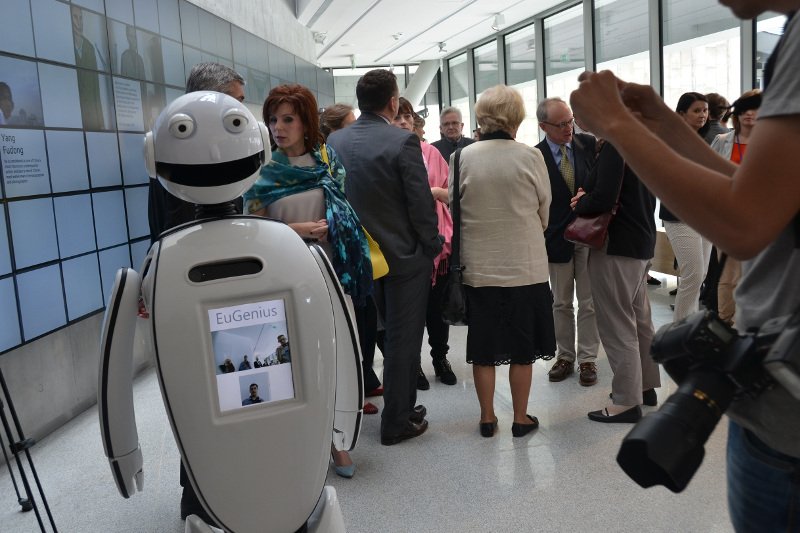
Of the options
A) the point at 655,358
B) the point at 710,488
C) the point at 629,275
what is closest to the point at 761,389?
the point at 655,358

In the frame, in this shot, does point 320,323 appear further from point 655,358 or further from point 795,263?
point 795,263

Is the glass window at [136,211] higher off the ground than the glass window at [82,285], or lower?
higher

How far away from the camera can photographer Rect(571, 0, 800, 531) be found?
0.77 m

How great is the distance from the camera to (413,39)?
44.1 ft

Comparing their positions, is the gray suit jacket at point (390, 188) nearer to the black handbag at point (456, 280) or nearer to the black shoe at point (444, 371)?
the black handbag at point (456, 280)

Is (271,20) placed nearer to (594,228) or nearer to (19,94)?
(19,94)

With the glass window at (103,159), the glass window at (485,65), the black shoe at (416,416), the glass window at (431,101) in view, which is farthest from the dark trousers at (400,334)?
the glass window at (431,101)

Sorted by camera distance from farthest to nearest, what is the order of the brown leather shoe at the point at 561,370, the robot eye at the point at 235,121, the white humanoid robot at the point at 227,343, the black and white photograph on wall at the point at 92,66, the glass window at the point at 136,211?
the glass window at the point at 136,211 < the brown leather shoe at the point at 561,370 < the black and white photograph on wall at the point at 92,66 < the robot eye at the point at 235,121 < the white humanoid robot at the point at 227,343

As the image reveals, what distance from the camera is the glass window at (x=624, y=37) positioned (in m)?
8.92

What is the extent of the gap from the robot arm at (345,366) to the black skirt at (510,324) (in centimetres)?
129

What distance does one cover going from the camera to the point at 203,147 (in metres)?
1.53

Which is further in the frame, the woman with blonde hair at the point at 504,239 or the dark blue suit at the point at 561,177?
the dark blue suit at the point at 561,177

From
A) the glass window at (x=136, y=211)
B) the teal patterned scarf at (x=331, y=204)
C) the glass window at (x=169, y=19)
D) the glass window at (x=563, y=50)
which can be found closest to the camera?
the teal patterned scarf at (x=331, y=204)

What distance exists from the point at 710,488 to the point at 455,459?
995mm
